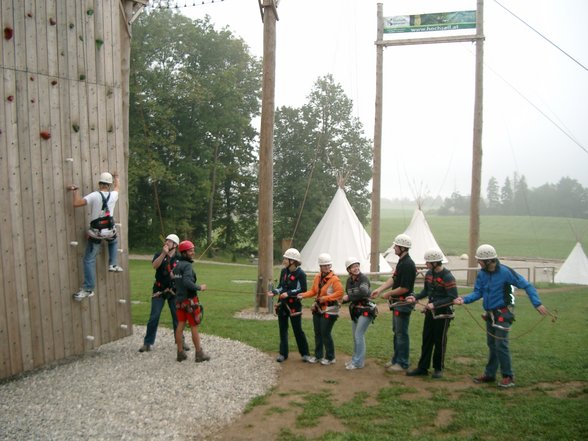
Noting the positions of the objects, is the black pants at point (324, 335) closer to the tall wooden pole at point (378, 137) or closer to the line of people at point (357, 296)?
the line of people at point (357, 296)

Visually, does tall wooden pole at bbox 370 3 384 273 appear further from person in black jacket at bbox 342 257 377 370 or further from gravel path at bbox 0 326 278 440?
person in black jacket at bbox 342 257 377 370

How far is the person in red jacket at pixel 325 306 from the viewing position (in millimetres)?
8195

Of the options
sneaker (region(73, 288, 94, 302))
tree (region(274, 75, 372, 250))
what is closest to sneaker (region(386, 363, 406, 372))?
sneaker (region(73, 288, 94, 302))

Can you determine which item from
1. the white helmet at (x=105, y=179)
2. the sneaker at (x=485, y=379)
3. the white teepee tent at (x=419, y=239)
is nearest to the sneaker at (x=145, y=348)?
the white helmet at (x=105, y=179)

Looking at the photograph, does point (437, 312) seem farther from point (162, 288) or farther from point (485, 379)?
point (162, 288)

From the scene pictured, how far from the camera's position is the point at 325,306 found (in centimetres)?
823

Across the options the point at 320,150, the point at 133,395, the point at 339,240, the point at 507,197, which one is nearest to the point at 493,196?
the point at 507,197

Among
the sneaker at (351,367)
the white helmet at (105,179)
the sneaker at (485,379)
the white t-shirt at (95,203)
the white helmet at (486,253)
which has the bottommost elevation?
the sneaker at (351,367)

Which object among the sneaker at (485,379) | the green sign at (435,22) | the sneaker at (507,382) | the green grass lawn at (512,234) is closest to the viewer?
the sneaker at (507,382)

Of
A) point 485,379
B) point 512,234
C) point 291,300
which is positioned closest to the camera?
point 485,379

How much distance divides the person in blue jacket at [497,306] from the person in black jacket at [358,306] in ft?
4.06

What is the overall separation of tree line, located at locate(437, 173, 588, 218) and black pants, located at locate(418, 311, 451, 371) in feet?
205

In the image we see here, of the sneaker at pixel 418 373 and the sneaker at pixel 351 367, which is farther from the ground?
the sneaker at pixel 418 373

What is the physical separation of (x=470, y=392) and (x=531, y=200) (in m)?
83.8
